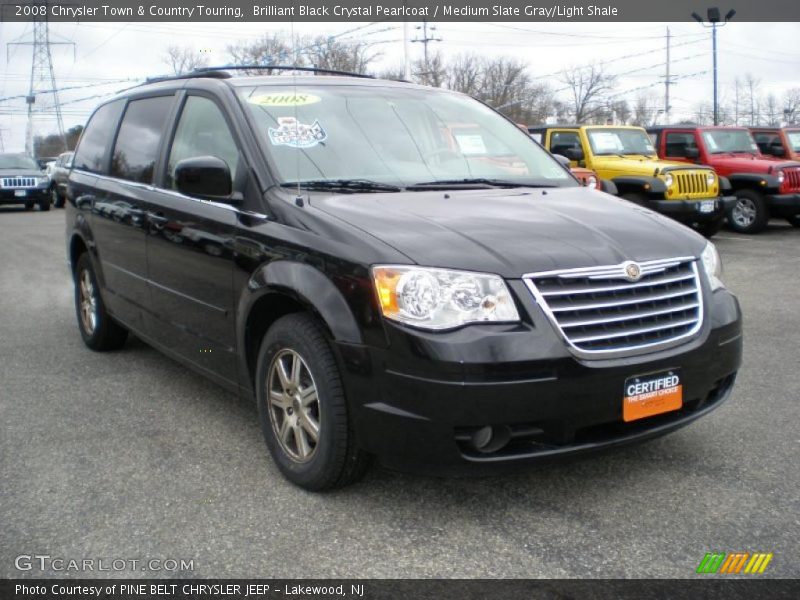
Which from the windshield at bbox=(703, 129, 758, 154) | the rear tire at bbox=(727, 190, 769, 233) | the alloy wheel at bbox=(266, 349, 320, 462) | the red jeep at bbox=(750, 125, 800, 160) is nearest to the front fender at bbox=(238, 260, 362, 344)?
the alloy wheel at bbox=(266, 349, 320, 462)

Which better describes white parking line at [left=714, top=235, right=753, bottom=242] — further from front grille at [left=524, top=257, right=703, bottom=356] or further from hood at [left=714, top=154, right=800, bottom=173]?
front grille at [left=524, top=257, right=703, bottom=356]

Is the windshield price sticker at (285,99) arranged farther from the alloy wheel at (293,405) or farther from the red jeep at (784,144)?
the red jeep at (784,144)

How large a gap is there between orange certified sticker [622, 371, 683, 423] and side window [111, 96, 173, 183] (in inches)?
118

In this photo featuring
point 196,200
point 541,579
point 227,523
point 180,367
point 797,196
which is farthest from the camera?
point 797,196

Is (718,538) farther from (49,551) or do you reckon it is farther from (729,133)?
(729,133)

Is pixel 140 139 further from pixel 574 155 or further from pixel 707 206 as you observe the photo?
pixel 707 206

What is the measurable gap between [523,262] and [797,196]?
40.7 feet

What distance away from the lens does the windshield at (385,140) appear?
3896 mm

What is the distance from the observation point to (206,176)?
369 cm

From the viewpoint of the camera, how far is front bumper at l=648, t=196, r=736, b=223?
12.1 m

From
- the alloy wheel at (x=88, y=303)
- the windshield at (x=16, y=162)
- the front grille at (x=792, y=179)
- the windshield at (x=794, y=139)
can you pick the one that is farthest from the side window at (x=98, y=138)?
the windshield at (x=16, y=162)

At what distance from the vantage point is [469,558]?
2912mm

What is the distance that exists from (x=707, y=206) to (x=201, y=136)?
995 cm

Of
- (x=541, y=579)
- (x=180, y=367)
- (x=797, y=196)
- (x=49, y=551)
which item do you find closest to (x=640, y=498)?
(x=541, y=579)
